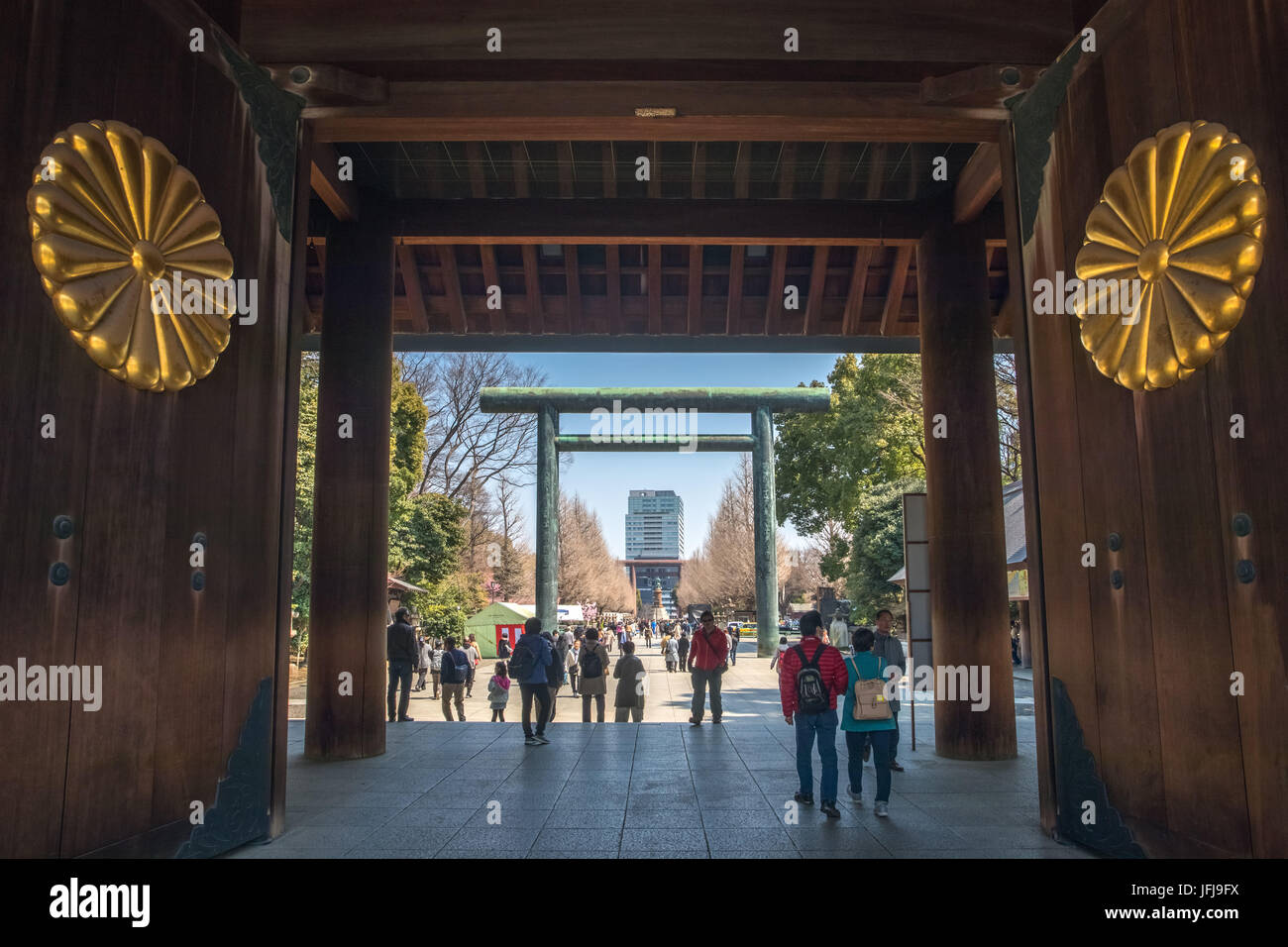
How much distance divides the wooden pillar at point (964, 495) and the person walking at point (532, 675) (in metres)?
4.01

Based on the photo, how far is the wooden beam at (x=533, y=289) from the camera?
9805mm

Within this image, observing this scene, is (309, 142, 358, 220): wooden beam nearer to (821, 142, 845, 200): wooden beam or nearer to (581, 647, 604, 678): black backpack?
(821, 142, 845, 200): wooden beam

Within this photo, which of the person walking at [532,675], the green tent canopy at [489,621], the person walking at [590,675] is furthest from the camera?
the green tent canopy at [489,621]

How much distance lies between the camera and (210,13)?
5277 millimetres

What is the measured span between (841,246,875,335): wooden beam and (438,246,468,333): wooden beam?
4.76m

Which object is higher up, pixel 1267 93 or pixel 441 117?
pixel 441 117

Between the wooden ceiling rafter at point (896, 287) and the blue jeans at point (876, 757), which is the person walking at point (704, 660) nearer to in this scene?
the blue jeans at point (876, 757)

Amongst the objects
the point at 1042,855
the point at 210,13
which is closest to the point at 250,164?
the point at 210,13

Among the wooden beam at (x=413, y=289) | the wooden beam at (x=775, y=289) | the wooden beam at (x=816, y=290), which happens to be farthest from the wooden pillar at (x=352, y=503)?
the wooden beam at (x=816, y=290)

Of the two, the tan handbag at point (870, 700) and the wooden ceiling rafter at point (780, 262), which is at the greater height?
the wooden ceiling rafter at point (780, 262)

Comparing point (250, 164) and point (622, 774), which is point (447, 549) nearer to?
point (622, 774)

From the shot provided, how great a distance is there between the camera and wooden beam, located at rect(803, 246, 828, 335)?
9852mm

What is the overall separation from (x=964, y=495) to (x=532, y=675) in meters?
4.81

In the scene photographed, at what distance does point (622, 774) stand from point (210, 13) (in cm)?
623
